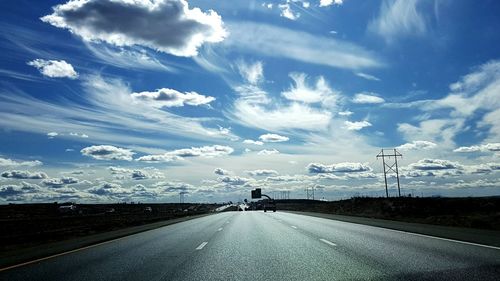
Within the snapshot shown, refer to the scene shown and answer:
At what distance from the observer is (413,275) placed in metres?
8.60

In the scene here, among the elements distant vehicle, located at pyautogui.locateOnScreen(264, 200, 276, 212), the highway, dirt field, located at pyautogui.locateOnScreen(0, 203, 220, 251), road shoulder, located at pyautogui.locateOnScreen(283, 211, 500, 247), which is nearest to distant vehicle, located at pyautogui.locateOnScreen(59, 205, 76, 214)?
dirt field, located at pyautogui.locateOnScreen(0, 203, 220, 251)

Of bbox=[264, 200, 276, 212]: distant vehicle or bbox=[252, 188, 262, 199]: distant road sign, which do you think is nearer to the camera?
bbox=[264, 200, 276, 212]: distant vehicle

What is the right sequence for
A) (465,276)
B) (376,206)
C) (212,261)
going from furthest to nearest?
(376,206) < (212,261) < (465,276)

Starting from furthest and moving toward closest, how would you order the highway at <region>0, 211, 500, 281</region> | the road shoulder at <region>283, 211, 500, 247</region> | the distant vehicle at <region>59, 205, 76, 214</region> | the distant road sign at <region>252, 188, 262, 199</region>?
the distant road sign at <region>252, 188, 262, 199</region>
the distant vehicle at <region>59, 205, 76, 214</region>
the road shoulder at <region>283, 211, 500, 247</region>
the highway at <region>0, 211, 500, 281</region>

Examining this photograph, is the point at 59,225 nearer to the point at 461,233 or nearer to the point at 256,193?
the point at 461,233

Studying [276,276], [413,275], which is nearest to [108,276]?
[276,276]

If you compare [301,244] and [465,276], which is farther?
[301,244]

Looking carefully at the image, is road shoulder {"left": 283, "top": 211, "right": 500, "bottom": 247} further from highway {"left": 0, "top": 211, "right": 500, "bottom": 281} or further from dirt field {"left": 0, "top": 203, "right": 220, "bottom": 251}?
dirt field {"left": 0, "top": 203, "right": 220, "bottom": 251}

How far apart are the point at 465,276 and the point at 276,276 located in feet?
11.2

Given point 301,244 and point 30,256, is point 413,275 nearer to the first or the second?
point 301,244

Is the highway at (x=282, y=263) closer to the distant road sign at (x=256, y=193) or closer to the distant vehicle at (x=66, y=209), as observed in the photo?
the distant vehicle at (x=66, y=209)

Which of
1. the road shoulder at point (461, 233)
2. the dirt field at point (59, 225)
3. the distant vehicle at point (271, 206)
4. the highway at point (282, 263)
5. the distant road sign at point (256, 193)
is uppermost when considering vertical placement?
the distant road sign at point (256, 193)

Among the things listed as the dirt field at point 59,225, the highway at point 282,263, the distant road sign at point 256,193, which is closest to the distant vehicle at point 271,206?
the distant road sign at point 256,193

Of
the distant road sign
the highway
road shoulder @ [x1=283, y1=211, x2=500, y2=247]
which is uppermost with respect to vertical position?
the distant road sign
